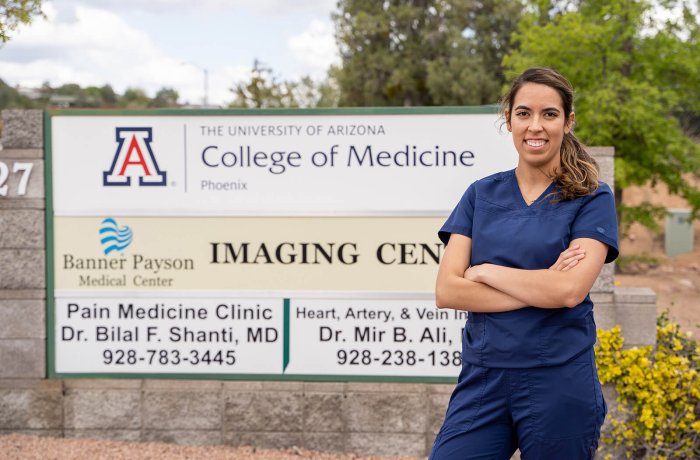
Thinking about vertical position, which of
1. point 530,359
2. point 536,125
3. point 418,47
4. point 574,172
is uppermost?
point 418,47

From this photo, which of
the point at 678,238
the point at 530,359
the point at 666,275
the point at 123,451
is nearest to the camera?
the point at 530,359

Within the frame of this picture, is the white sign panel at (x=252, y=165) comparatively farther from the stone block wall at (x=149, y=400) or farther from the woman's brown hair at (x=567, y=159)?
the woman's brown hair at (x=567, y=159)

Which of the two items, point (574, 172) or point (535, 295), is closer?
point (535, 295)

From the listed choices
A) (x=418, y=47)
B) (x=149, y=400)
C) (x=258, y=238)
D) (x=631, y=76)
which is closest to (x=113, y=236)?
(x=258, y=238)

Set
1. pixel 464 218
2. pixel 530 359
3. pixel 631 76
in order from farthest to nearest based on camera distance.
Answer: pixel 631 76 → pixel 464 218 → pixel 530 359

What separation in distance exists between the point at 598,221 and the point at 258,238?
2593 mm

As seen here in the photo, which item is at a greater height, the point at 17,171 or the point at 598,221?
the point at 17,171

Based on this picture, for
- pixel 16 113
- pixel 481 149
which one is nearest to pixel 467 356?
pixel 481 149

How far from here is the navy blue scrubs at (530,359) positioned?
94.3 inches

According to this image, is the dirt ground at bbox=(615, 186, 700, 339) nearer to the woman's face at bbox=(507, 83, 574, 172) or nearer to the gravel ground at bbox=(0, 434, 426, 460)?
the gravel ground at bbox=(0, 434, 426, 460)

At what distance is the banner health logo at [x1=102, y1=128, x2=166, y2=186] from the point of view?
472cm

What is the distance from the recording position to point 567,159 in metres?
2.57

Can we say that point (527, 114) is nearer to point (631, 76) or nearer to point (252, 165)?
point (252, 165)

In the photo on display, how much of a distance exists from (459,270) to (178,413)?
Result: 2.71 metres
